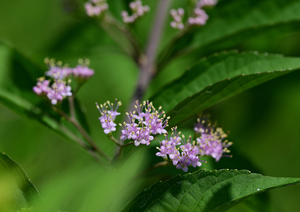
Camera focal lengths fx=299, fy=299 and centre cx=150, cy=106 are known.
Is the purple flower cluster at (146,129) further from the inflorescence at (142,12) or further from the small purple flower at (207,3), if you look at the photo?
the small purple flower at (207,3)

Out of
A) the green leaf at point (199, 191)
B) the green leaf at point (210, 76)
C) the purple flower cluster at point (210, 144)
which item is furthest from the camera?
the purple flower cluster at point (210, 144)

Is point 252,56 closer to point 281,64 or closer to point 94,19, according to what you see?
point 281,64

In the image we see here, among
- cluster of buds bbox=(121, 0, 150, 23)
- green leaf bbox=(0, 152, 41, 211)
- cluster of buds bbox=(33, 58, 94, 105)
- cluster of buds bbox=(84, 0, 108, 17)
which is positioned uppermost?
cluster of buds bbox=(84, 0, 108, 17)

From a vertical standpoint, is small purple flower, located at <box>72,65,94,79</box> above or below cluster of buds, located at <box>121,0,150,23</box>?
below

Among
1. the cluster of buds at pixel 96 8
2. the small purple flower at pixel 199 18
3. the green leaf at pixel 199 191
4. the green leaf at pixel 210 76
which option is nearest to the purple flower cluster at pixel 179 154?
the green leaf at pixel 210 76

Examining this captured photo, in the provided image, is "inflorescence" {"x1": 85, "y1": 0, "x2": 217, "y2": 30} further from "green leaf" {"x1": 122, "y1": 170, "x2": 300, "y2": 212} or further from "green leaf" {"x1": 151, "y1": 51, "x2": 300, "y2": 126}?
"green leaf" {"x1": 122, "y1": 170, "x2": 300, "y2": 212}

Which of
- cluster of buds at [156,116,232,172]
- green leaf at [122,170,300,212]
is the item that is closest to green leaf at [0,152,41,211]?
green leaf at [122,170,300,212]

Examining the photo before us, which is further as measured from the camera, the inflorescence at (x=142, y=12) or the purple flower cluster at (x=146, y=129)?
the inflorescence at (x=142, y=12)

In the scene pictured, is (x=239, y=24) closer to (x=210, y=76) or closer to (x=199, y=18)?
(x=199, y=18)
